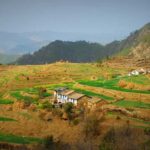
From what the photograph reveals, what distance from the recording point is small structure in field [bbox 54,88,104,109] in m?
58.2

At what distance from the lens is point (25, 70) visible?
4166 inches

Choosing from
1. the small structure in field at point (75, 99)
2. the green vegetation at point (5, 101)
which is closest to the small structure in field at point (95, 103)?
the small structure in field at point (75, 99)

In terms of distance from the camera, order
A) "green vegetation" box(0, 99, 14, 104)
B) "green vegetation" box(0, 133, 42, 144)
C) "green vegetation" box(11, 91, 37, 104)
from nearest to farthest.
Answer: "green vegetation" box(0, 133, 42, 144) → "green vegetation" box(11, 91, 37, 104) → "green vegetation" box(0, 99, 14, 104)

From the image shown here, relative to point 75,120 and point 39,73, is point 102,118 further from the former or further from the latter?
point 39,73

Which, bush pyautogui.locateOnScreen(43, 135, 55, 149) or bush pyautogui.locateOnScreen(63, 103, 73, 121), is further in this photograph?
bush pyautogui.locateOnScreen(63, 103, 73, 121)

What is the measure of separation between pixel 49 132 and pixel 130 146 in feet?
45.6

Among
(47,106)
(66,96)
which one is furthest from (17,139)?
(66,96)

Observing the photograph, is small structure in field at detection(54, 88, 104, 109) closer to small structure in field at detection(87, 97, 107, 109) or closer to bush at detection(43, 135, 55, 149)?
small structure in field at detection(87, 97, 107, 109)

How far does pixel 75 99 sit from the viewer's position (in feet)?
199

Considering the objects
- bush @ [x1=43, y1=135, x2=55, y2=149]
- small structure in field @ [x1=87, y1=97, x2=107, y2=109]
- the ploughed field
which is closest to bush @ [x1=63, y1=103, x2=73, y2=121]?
the ploughed field

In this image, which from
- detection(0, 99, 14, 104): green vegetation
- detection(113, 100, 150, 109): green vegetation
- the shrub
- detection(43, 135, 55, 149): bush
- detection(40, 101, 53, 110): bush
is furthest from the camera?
the shrub

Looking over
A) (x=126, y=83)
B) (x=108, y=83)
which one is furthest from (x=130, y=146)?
(x=108, y=83)

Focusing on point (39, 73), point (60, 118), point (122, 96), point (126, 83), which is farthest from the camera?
point (39, 73)

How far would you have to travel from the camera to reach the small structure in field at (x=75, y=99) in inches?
2293
